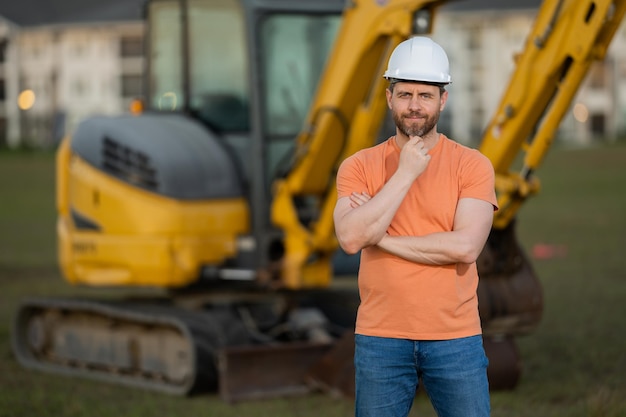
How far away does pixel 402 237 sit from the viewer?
16.4 feet

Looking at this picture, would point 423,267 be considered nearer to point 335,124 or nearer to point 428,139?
point 428,139

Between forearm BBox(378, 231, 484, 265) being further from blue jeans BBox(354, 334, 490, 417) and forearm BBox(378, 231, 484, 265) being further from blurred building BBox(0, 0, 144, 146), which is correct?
blurred building BBox(0, 0, 144, 146)

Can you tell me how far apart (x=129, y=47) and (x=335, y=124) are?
75.4 metres

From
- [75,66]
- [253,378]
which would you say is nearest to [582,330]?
[253,378]

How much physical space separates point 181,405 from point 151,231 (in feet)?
4.81

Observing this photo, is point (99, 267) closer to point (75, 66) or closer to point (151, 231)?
point (151, 231)

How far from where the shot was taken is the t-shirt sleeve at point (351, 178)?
5.11 m

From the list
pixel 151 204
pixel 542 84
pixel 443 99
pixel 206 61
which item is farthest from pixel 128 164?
pixel 443 99

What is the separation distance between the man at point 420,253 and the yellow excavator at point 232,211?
11.7ft

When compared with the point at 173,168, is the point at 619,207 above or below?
below

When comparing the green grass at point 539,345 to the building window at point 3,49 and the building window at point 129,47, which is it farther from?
the building window at point 129,47

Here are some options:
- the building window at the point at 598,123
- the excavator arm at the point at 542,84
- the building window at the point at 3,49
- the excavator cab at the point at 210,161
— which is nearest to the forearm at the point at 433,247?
the excavator arm at the point at 542,84

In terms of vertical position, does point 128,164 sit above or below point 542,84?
below

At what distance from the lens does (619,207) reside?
28.0 meters
